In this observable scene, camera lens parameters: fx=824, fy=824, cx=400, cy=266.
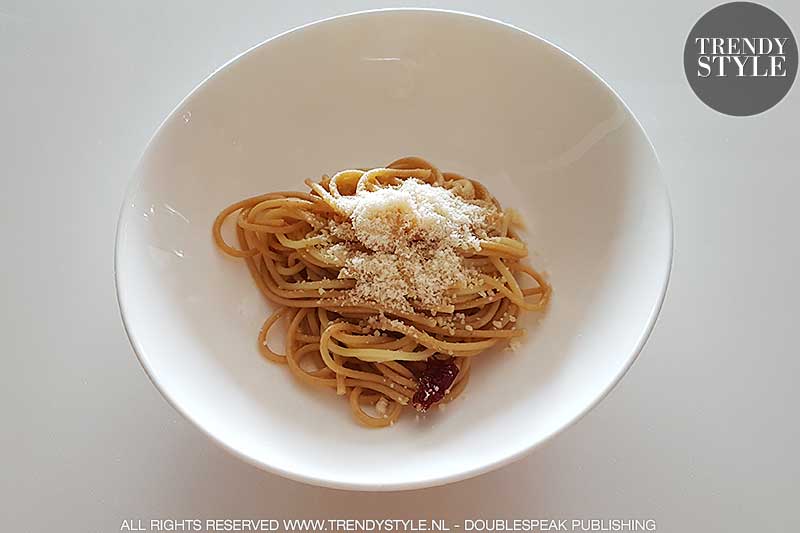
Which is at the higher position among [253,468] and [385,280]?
[385,280]

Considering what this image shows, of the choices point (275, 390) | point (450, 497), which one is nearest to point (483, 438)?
point (450, 497)

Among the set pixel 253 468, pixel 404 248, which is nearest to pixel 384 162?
pixel 404 248

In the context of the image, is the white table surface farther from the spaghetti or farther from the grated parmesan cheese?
the grated parmesan cheese

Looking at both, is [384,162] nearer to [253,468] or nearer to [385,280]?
[385,280]

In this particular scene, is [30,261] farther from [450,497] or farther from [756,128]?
[756,128]

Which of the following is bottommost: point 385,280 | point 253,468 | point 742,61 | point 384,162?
point 253,468

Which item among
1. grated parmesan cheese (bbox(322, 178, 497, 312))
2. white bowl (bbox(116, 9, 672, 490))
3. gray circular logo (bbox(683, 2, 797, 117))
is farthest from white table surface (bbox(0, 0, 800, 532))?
grated parmesan cheese (bbox(322, 178, 497, 312))
